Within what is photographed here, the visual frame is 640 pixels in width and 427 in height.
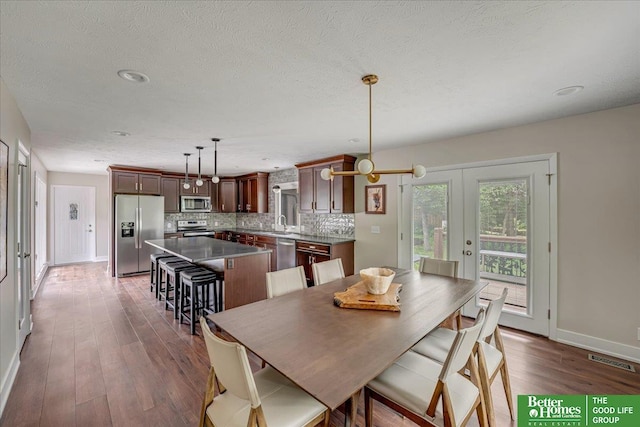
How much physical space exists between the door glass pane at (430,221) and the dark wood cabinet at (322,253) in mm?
1139

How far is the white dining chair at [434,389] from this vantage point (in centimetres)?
123

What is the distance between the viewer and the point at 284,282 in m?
2.24

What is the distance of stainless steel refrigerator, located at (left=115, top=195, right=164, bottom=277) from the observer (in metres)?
5.65

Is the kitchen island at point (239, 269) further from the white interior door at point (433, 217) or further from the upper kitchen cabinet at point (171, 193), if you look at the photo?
the upper kitchen cabinet at point (171, 193)

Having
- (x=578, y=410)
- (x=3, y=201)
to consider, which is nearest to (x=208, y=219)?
(x=3, y=201)

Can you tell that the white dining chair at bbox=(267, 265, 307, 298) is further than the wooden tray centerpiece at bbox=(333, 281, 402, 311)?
Yes

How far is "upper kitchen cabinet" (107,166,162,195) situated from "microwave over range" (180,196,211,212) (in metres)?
0.65

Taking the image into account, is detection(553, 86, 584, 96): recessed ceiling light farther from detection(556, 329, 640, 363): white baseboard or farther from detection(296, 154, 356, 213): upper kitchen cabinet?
detection(296, 154, 356, 213): upper kitchen cabinet

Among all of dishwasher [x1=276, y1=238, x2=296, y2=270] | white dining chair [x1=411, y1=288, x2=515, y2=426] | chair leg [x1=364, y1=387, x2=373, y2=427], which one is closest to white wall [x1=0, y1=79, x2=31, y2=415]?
chair leg [x1=364, y1=387, x2=373, y2=427]

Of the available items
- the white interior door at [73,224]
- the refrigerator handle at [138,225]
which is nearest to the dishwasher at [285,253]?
the refrigerator handle at [138,225]

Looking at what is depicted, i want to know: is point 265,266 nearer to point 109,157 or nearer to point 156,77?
point 156,77

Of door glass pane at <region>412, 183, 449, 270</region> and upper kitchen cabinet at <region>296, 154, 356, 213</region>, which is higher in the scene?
upper kitchen cabinet at <region>296, 154, 356, 213</region>

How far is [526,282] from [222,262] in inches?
140

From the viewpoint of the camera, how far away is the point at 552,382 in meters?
2.21
